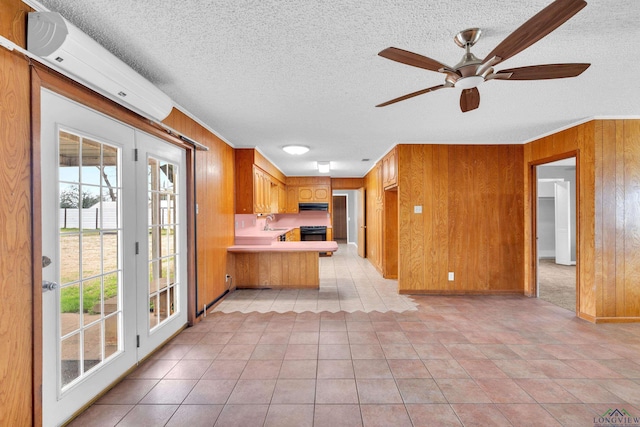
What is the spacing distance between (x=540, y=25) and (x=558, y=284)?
18.6ft

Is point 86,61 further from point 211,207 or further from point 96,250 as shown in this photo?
point 211,207

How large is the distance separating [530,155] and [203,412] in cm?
526

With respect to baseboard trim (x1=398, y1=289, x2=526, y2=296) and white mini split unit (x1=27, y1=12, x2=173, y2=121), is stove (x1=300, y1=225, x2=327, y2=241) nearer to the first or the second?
baseboard trim (x1=398, y1=289, x2=526, y2=296)

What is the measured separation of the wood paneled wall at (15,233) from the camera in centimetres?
145

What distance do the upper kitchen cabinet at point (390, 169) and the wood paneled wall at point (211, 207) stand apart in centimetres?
267

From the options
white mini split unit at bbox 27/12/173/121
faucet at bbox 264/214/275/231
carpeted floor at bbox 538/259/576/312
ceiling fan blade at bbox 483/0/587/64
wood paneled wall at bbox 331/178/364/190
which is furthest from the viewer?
wood paneled wall at bbox 331/178/364/190

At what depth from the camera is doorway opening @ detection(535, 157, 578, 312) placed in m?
5.86

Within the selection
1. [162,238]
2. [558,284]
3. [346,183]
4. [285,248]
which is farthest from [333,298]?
[346,183]

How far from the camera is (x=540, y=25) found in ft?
4.55

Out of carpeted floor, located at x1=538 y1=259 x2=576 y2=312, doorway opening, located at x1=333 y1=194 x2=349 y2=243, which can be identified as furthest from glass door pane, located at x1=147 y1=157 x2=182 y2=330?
doorway opening, located at x1=333 y1=194 x2=349 y2=243

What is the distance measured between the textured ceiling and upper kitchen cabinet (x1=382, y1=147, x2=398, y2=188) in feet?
4.14

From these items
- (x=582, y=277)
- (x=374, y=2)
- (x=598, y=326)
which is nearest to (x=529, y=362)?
(x=598, y=326)

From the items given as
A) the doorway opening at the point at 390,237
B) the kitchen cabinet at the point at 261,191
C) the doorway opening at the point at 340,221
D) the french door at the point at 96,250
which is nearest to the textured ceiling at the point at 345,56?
the french door at the point at 96,250

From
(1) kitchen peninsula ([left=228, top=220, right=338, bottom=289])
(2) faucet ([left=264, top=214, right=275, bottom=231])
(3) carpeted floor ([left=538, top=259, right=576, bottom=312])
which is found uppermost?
(2) faucet ([left=264, top=214, right=275, bottom=231])
